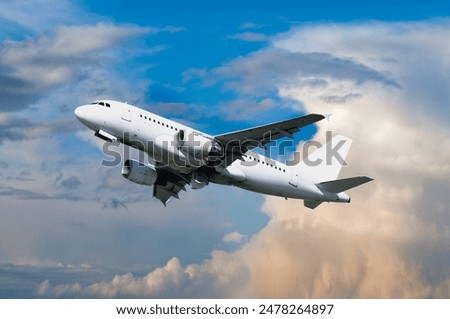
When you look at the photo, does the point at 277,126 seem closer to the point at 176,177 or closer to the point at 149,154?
the point at 149,154

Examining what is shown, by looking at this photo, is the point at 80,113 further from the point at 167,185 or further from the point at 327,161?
the point at 327,161

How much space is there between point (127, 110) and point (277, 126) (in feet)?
33.9

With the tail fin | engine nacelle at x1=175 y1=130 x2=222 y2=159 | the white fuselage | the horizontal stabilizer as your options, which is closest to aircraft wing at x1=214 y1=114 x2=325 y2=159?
engine nacelle at x1=175 y1=130 x2=222 y2=159

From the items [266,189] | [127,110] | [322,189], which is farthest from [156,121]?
[322,189]

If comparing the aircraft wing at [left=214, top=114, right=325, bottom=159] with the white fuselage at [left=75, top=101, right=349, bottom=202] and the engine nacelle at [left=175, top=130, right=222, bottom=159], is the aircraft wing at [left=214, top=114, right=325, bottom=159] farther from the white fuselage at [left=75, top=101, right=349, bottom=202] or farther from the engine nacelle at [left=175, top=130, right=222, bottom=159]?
the white fuselage at [left=75, top=101, right=349, bottom=202]

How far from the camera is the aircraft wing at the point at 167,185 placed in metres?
64.2

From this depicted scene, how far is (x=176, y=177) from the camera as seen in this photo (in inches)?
2532

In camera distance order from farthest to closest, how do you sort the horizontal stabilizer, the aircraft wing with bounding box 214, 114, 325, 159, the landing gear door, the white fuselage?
the landing gear door, the horizontal stabilizer, the white fuselage, the aircraft wing with bounding box 214, 114, 325, 159

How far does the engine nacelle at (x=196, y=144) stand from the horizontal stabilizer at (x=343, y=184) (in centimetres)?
1092

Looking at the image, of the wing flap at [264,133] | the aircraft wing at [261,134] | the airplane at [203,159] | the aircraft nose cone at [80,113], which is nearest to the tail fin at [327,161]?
the airplane at [203,159]

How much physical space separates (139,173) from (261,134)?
12.0 metres

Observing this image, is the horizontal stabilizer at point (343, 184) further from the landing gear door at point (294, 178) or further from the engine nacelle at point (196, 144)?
the engine nacelle at point (196, 144)

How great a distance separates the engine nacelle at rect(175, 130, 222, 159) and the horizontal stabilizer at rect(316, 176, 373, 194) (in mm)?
Answer: 10916

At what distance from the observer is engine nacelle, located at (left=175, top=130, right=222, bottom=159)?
55.6 m
